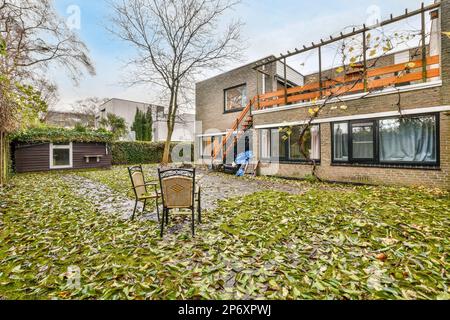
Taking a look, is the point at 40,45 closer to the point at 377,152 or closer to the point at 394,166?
the point at 377,152

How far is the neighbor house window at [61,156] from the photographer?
43.9 ft

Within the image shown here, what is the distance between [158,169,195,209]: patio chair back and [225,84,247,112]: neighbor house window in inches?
479

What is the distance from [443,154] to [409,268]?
628 cm

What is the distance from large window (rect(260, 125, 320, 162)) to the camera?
31.3 ft

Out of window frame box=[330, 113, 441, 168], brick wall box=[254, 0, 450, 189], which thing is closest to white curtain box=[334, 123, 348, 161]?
window frame box=[330, 113, 441, 168]

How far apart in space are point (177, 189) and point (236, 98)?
13.1m

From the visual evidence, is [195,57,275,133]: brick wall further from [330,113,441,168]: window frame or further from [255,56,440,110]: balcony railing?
[330,113,441,168]: window frame

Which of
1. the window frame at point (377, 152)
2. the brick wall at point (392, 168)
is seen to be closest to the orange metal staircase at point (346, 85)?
the brick wall at point (392, 168)

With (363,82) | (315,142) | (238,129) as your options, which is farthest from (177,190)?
(238,129)

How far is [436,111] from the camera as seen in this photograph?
22.0 feet

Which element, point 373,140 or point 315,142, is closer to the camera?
point 373,140

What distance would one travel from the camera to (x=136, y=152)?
1958cm

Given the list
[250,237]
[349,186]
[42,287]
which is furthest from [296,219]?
[349,186]
